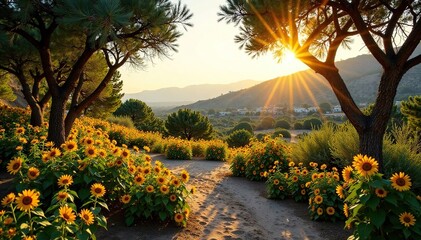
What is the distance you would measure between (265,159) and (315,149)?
1333 millimetres

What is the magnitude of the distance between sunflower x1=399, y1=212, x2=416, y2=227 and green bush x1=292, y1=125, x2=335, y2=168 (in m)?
5.33

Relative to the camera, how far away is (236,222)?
508cm

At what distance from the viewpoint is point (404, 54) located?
19.0 feet

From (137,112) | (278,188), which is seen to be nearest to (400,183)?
(278,188)

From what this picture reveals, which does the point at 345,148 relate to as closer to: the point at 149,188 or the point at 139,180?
the point at 149,188

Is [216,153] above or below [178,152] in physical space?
below

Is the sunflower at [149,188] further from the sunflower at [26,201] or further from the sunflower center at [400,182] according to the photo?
the sunflower center at [400,182]

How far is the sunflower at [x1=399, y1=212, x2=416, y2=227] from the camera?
8.65 ft

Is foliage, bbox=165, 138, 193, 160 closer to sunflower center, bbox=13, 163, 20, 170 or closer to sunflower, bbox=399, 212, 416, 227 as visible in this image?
sunflower center, bbox=13, 163, 20, 170

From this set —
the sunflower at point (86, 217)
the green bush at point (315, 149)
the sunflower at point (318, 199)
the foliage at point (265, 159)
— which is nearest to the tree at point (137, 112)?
the foliage at point (265, 159)

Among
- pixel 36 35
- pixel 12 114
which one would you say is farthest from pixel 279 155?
pixel 12 114

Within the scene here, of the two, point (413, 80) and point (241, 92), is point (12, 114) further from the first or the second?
point (241, 92)

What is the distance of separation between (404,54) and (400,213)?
13.4 feet

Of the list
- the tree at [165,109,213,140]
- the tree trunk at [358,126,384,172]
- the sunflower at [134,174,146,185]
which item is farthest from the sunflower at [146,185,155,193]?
the tree at [165,109,213,140]
